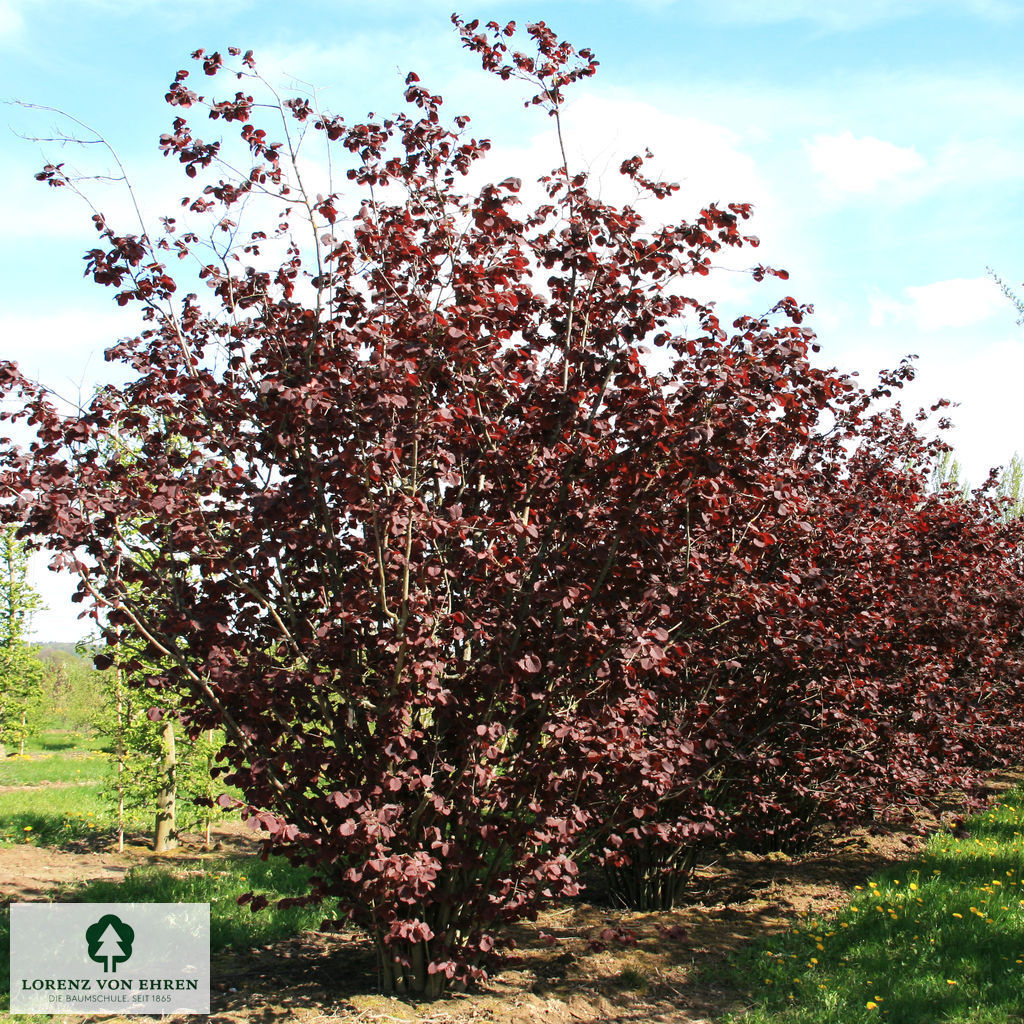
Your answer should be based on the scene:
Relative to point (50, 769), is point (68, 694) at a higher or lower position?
lower

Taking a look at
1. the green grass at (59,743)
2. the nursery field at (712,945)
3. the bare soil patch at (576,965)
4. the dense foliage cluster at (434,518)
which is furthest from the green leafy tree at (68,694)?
the dense foliage cluster at (434,518)

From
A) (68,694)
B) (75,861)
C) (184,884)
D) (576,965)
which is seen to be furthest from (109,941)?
(68,694)

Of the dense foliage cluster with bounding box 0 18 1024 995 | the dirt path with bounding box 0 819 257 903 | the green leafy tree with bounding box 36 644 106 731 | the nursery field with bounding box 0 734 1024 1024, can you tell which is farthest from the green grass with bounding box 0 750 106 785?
the dense foliage cluster with bounding box 0 18 1024 995

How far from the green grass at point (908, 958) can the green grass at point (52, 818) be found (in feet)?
21.4

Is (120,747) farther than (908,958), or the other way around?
(120,747)

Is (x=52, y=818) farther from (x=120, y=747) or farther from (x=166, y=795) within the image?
(x=166, y=795)

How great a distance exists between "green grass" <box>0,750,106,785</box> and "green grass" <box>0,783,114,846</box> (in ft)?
8.34

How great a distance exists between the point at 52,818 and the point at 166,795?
2.01 meters

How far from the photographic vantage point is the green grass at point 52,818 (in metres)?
8.73

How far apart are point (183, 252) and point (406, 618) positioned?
2.24m

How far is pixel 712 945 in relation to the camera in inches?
211

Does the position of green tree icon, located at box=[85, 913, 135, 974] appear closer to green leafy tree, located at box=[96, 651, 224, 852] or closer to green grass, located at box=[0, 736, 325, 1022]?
green grass, located at box=[0, 736, 325, 1022]

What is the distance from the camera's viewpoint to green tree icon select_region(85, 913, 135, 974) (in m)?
4.71

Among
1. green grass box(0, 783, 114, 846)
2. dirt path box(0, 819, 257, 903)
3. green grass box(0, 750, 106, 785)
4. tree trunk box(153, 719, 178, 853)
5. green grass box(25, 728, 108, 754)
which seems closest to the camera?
dirt path box(0, 819, 257, 903)
